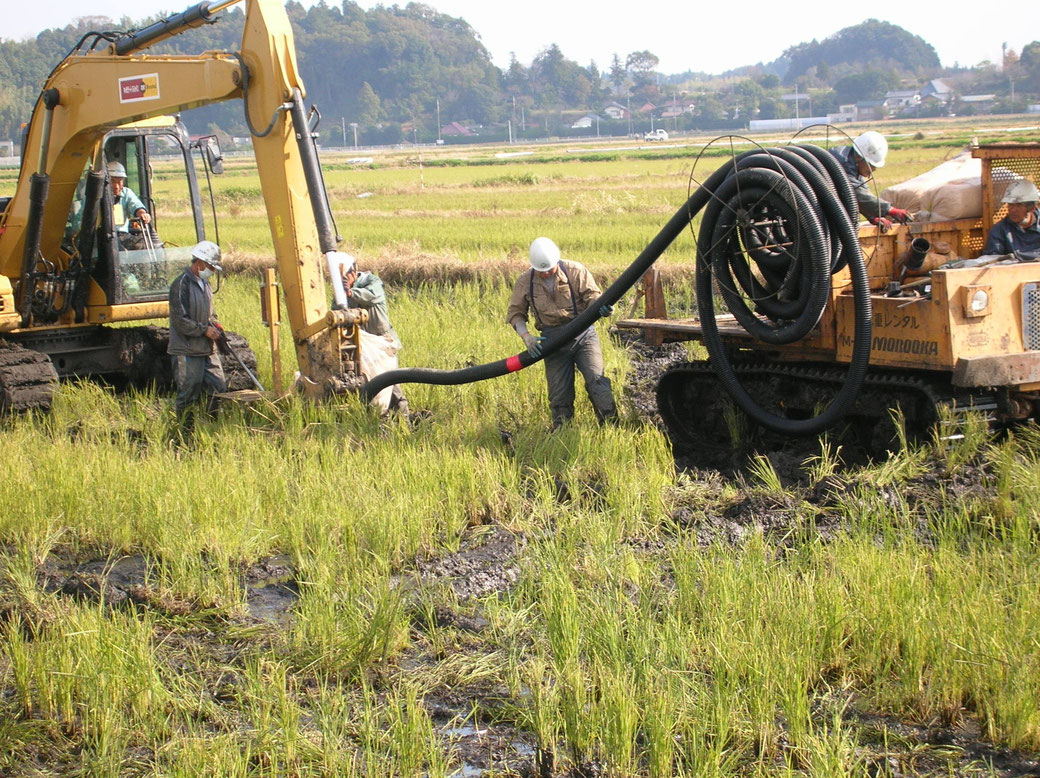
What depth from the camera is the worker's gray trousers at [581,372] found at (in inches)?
346

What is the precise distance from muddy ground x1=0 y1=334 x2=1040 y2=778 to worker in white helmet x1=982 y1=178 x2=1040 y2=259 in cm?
184

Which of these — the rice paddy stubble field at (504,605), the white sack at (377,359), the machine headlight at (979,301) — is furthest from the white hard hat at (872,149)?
the white sack at (377,359)

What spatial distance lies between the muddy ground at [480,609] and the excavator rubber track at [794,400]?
38cm

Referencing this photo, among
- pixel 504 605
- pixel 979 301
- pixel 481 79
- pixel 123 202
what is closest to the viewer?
pixel 504 605

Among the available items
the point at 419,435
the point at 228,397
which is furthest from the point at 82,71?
the point at 419,435

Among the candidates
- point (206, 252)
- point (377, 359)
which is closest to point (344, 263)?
point (377, 359)

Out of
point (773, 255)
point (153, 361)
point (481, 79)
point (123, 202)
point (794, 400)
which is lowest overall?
point (794, 400)

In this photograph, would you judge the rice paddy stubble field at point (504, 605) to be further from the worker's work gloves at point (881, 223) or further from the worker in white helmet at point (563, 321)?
the worker's work gloves at point (881, 223)

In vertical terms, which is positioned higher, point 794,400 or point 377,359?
point 377,359

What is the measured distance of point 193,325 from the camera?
9516 mm

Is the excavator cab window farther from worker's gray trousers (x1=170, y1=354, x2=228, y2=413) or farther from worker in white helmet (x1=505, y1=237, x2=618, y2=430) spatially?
worker in white helmet (x1=505, y1=237, x2=618, y2=430)

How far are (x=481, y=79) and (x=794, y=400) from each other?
132754 mm

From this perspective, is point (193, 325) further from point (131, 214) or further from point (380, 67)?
point (380, 67)

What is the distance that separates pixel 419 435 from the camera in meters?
8.47
